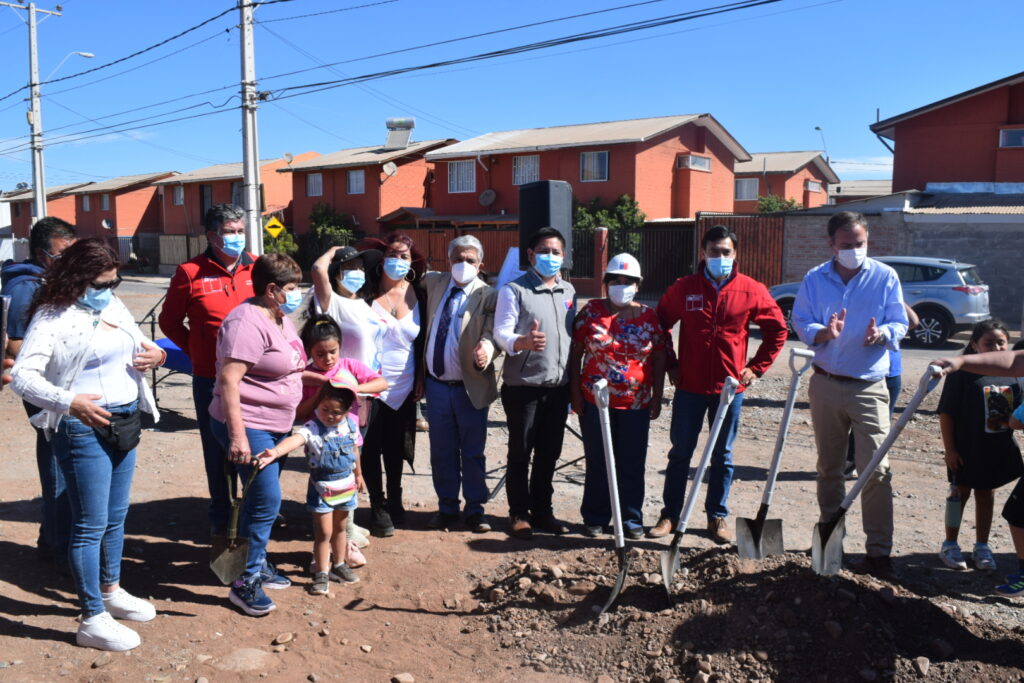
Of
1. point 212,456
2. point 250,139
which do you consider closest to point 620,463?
point 212,456

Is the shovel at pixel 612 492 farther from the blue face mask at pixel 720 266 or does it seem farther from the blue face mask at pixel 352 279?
the blue face mask at pixel 352 279

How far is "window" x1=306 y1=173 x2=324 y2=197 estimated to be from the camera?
4028 centimetres

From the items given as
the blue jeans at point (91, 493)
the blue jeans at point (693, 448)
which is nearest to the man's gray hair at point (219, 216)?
the blue jeans at point (91, 493)

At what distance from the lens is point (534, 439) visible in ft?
17.9

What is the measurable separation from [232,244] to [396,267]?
99cm

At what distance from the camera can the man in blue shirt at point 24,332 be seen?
457 centimetres

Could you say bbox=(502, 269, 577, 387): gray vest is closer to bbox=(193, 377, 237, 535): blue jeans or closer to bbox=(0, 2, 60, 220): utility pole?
bbox=(193, 377, 237, 535): blue jeans

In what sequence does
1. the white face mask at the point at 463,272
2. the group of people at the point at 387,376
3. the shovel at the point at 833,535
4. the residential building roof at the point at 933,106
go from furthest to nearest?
the residential building roof at the point at 933,106 → the white face mask at the point at 463,272 → the shovel at the point at 833,535 → the group of people at the point at 387,376

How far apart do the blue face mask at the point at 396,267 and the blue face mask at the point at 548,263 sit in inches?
31.9

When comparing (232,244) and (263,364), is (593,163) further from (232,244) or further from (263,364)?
(263,364)

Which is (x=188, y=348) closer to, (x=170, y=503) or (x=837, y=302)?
(x=170, y=503)

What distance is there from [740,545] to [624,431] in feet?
3.45

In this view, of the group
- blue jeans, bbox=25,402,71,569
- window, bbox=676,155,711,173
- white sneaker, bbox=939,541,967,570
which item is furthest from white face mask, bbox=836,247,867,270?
window, bbox=676,155,711,173

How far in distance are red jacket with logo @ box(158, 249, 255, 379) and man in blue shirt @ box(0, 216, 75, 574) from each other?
0.60 meters
